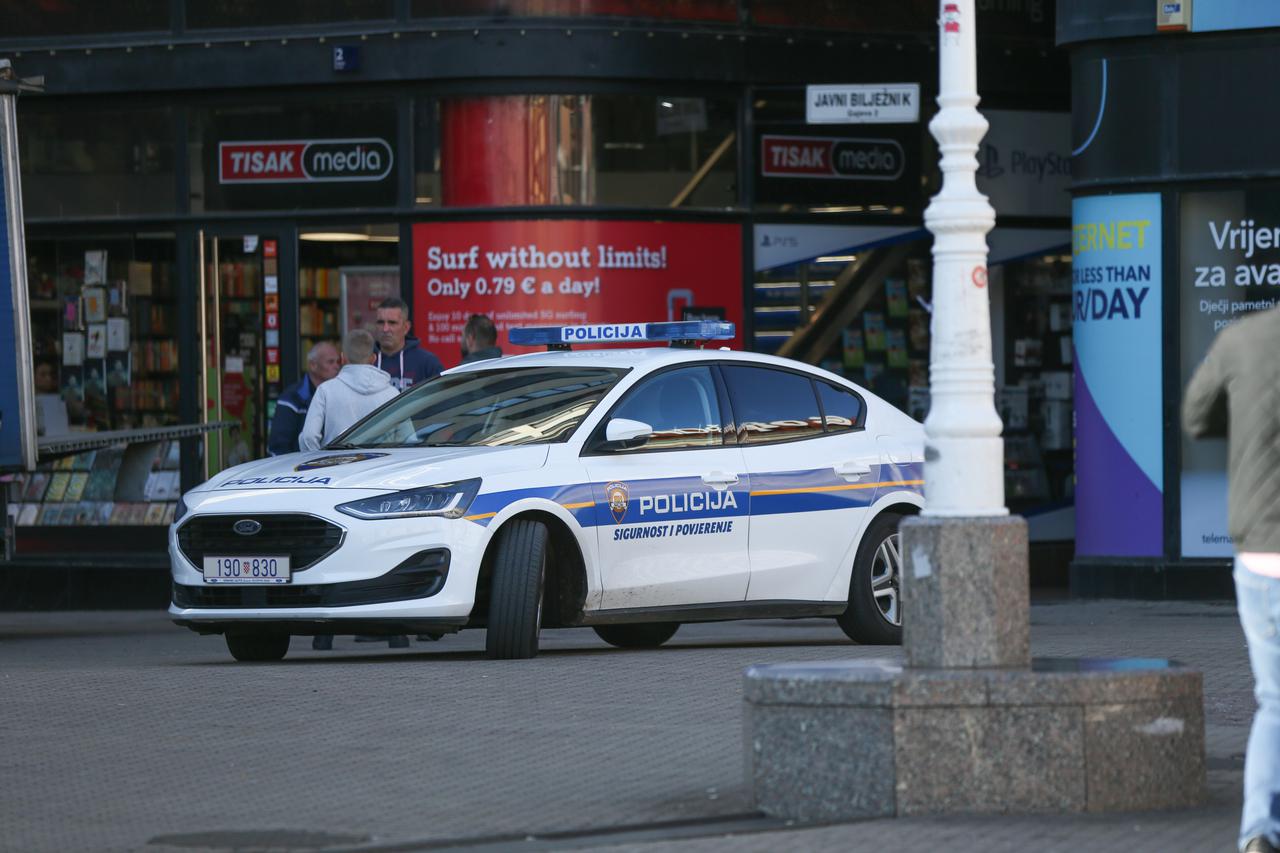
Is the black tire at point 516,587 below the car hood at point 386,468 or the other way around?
below

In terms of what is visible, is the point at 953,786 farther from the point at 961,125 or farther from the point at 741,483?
the point at 741,483

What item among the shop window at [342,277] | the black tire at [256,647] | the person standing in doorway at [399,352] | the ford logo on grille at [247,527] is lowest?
the black tire at [256,647]

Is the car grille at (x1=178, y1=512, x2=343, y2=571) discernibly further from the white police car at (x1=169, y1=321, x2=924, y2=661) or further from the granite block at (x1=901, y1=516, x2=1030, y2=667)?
the granite block at (x1=901, y1=516, x2=1030, y2=667)

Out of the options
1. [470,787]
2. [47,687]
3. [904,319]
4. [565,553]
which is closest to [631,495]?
[565,553]

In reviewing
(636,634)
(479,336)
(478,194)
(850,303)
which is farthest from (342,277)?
(636,634)

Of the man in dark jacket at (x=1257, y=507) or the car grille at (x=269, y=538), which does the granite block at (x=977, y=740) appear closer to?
the man in dark jacket at (x=1257, y=507)

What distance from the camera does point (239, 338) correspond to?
18.8m

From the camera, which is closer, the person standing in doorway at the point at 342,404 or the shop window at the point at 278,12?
the person standing in doorway at the point at 342,404

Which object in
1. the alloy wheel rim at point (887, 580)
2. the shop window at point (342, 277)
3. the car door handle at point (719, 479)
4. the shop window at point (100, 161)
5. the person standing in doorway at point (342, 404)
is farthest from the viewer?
the shop window at point (100, 161)

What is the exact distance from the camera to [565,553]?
462 inches

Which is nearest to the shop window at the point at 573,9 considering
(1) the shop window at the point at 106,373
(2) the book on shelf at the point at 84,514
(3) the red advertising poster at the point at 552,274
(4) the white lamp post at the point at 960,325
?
(3) the red advertising poster at the point at 552,274

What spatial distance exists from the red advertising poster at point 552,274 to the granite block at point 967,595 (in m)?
10.4

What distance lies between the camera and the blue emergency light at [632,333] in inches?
504

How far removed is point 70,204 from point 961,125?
12576mm
